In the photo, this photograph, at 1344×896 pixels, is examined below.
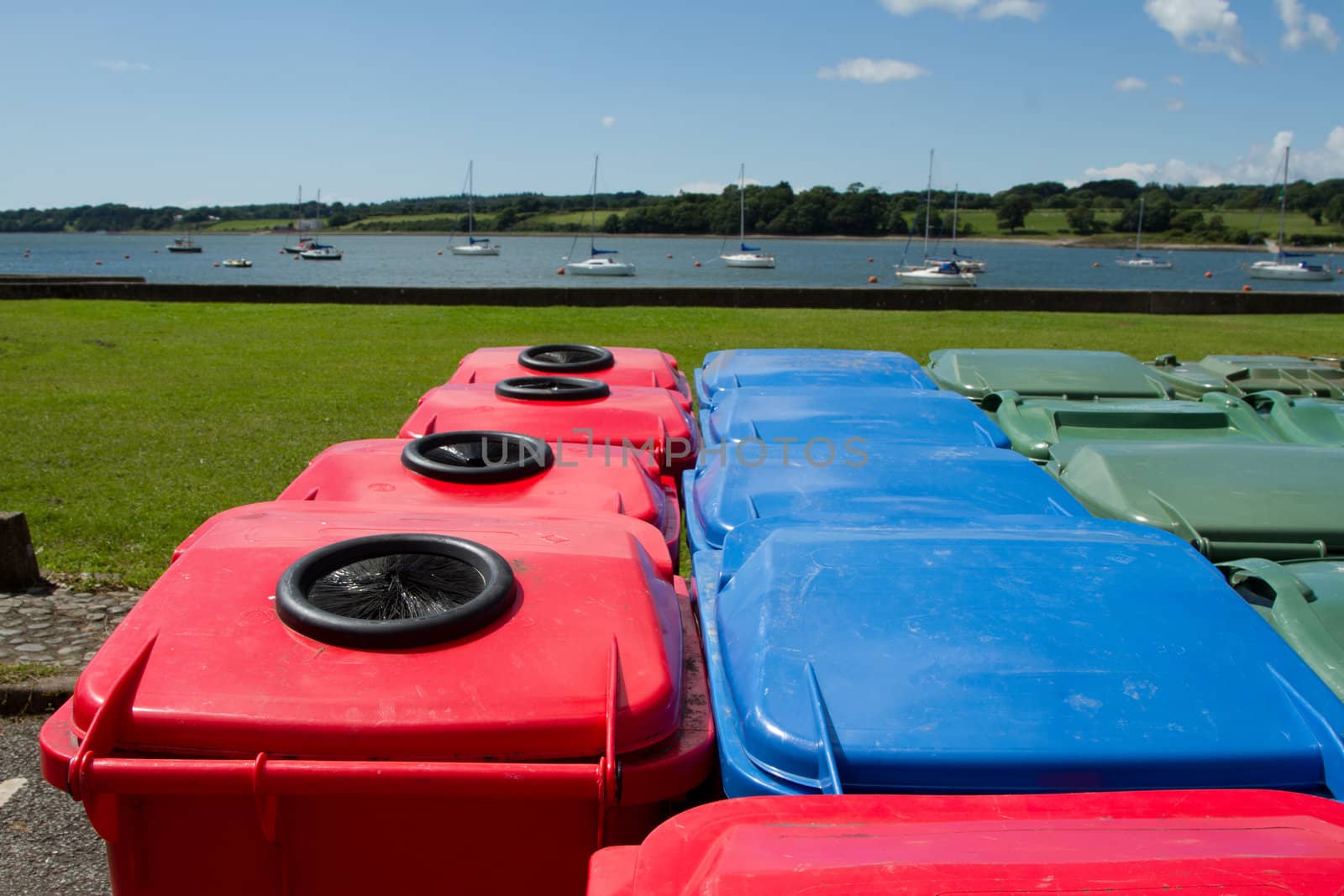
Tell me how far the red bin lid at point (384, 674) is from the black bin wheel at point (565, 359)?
327 cm

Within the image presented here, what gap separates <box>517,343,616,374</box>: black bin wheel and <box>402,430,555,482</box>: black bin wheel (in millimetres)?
1854

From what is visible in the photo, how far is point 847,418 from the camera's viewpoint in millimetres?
4867

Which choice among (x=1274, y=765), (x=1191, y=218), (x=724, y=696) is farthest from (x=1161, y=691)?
(x=1191, y=218)

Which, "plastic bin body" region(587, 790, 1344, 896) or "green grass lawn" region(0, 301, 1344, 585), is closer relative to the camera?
"plastic bin body" region(587, 790, 1344, 896)

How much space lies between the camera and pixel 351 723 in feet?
6.38

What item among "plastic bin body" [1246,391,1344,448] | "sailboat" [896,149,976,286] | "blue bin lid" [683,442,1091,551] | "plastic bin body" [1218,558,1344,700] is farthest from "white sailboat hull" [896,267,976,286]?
"plastic bin body" [1218,558,1344,700]

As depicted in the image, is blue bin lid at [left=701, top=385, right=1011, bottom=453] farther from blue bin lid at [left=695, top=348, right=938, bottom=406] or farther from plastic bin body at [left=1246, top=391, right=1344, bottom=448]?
plastic bin body at [left=1246, top=391, right=1344, bottom=448]

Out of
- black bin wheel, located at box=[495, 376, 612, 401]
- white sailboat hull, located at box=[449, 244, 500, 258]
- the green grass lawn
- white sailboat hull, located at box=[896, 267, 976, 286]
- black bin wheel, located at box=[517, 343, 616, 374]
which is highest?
white sailboat hull, located at box=[449, 244, 500, 258]

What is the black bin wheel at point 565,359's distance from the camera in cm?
567

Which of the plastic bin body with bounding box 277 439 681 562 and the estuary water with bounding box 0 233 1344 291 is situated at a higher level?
the estuary water with bounding box 0 233 1344 291

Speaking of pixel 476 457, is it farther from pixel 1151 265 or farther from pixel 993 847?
pixel 1151 265

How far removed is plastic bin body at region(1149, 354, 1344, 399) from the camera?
6.55 m

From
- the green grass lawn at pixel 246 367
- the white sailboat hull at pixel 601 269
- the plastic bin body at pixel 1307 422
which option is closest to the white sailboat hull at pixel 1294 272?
the white sailboat hull at pixel 601 269

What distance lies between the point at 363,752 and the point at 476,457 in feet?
6.31
